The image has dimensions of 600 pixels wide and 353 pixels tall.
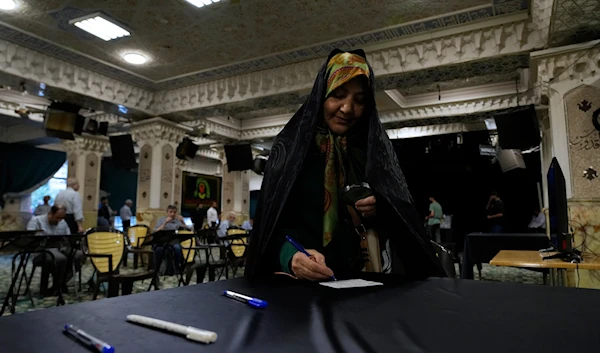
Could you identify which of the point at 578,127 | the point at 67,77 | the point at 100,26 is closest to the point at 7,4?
the point at 100,26

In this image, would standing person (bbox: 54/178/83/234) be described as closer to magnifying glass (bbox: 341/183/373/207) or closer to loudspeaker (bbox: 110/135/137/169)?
loudspeaker (bbox: 110/135/137/169)

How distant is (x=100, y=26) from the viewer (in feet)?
16.4

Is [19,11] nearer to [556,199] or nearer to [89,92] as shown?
[89,92]

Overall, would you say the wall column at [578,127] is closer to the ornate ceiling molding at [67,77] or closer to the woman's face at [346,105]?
the woman's face at [346,105]

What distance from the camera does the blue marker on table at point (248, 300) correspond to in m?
0.72

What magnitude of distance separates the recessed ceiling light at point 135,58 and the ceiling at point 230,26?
11 cm

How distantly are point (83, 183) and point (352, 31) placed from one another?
839 centimetres

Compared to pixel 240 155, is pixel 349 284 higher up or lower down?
lower down

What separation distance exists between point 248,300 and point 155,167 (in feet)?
25.2

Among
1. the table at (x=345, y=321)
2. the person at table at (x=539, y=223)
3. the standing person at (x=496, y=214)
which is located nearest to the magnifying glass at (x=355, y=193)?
the table at (x=345, y=321)

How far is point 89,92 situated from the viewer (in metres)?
6.43

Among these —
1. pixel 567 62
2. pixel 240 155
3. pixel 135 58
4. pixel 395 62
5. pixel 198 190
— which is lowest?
pixel 198 190

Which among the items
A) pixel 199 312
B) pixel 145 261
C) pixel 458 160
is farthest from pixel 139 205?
pixel 458 160

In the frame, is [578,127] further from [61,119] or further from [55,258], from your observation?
[61,119]
